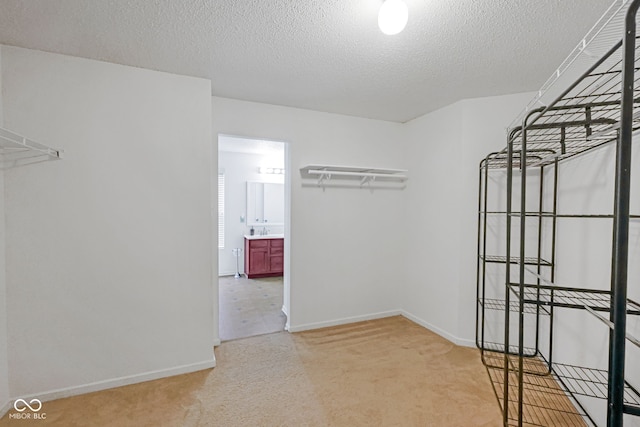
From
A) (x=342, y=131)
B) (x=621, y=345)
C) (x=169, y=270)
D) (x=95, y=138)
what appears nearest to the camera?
(x=621, y=345)

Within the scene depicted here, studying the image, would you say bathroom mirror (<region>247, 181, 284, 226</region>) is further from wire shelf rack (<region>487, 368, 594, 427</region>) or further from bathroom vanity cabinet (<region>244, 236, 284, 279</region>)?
wire shelf rack (<region>487, 368, 594, 427</region>)

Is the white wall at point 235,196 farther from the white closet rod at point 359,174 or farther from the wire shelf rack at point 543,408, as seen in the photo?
the wire shelf rack at point 543,408

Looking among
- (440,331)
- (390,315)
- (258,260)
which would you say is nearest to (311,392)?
(440,331)

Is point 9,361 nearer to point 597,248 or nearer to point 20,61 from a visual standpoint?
point 20,61

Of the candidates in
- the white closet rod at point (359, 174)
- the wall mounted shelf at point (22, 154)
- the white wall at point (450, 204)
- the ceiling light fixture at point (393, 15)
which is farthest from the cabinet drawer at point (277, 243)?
the ceiling light fixture at point (393, 15)

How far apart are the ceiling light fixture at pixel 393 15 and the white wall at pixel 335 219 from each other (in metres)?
1.81

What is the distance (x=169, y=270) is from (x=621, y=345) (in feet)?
8.62

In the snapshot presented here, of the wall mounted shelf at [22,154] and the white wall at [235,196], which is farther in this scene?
the white wall at [235,196]

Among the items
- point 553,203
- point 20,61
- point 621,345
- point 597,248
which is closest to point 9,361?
point 20,61

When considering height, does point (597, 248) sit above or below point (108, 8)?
below

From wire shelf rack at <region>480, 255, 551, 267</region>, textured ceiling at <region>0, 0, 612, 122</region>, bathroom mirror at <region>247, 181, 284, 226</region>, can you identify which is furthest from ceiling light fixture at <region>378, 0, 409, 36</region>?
bathroom mirror at <region>247, 181, 284, 226</region>

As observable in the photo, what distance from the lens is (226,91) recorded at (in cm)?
274

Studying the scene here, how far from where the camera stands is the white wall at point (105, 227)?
2004 mm

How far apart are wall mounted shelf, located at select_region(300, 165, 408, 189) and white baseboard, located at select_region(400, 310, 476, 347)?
5.40 feet
